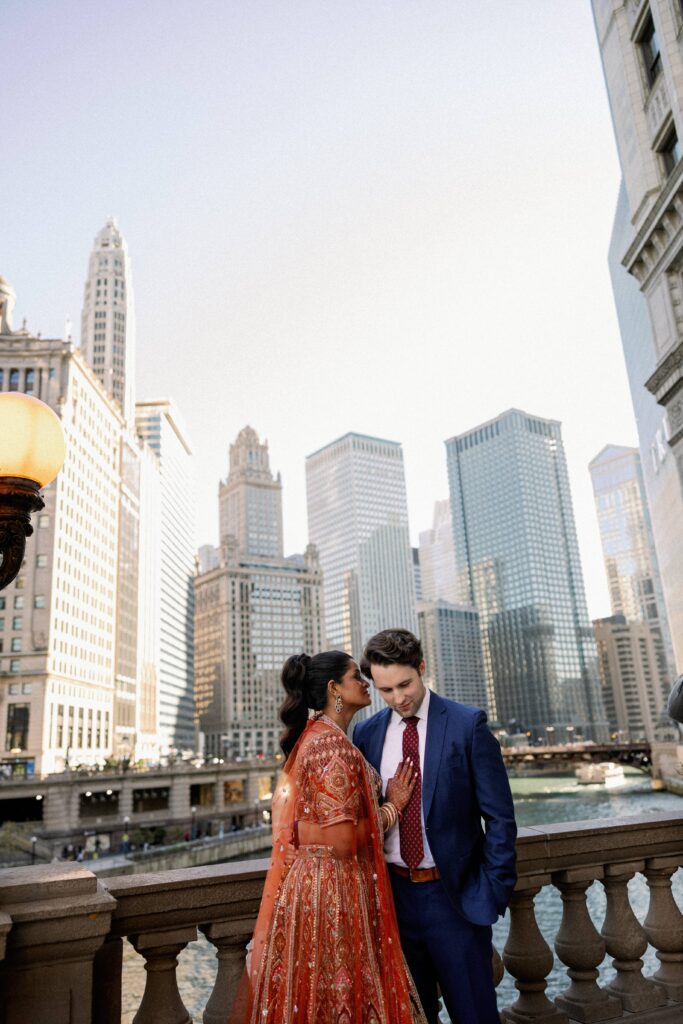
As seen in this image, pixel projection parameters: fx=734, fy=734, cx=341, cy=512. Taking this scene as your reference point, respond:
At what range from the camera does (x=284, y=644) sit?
182 metres

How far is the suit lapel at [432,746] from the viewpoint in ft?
13.8

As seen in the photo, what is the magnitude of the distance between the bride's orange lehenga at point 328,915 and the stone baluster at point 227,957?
498 mm

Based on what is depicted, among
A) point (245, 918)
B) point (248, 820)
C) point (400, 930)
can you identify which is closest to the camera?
point (400, 930)

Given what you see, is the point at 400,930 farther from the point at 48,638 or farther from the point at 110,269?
the point at 110,269

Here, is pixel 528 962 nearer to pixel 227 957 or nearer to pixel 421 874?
pixel 421 874

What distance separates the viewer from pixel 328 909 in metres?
3.78

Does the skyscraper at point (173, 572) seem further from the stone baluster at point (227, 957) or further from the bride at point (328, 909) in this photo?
the bride at point (328, 909)

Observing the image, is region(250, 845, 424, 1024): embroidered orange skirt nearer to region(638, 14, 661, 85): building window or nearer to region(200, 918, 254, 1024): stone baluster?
region(200, 918, 254, 1024): stone baluster

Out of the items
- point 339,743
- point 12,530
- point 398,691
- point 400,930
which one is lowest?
point 400,930

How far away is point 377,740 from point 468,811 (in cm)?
70

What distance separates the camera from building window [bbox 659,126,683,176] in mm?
19141

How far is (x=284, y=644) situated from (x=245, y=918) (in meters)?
181

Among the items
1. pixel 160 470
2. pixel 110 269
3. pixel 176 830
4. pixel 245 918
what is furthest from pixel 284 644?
pixel 245 918

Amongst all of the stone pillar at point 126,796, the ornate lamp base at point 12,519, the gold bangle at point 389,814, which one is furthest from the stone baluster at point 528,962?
the stone pillar at point 126,796
